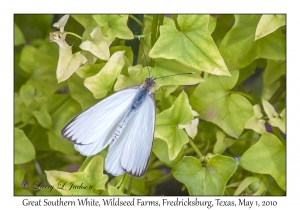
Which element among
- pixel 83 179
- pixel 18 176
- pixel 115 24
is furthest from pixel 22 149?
pixel 115 24

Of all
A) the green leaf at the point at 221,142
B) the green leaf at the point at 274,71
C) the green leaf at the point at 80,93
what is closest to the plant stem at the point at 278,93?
the green leaf at the point at 274,71

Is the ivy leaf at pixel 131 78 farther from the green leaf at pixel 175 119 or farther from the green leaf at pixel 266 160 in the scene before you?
the green leaf at pixel 266 160

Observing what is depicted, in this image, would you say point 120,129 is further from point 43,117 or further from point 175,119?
point 43,117

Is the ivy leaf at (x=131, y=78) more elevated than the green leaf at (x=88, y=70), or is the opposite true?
the green leaf at (x=88, y=70)

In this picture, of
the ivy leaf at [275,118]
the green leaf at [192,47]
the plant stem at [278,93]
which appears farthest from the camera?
the plant stem at [278,93]

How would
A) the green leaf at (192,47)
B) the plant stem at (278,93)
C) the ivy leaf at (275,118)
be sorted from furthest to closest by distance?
the plant stem at (278,93) → the ivy leaf at (275,118) → the green leaf at (192,47)

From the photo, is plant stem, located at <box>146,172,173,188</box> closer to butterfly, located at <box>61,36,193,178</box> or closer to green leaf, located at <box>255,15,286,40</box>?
butterfly, located at <box>61,36,193,178</box>

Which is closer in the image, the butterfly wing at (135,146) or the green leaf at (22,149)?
the butterfly wing at (135,146)
